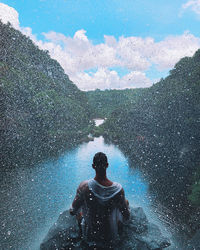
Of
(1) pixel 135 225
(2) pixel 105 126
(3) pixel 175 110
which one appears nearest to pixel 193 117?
(3) pixel 175 110

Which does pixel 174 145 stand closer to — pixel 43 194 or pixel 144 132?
pixel 144 132

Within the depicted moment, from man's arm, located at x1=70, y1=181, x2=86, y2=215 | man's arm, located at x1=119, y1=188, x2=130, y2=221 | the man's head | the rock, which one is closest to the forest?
the rock

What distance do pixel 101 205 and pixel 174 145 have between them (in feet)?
83.4

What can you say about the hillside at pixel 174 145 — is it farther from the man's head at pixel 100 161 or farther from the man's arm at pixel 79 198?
the man's head at pixel 100 161

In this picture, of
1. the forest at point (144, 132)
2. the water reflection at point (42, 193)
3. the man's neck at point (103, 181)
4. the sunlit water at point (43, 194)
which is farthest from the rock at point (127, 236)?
the forest at point (144, 132)

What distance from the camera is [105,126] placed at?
54.1m

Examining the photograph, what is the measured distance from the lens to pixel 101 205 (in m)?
2.43

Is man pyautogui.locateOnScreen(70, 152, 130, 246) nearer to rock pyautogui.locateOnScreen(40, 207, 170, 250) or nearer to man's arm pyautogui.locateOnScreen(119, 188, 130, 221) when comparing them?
man's arm pyautogui.locateOnScreen(119, 188, 130, 221)

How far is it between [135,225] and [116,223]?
1.82 metres

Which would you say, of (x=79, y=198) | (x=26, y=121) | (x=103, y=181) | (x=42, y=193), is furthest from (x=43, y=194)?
(x=26, y=121)

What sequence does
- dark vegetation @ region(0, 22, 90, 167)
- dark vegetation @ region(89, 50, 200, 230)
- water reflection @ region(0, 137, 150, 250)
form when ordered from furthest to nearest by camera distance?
1. dark vegetation @ region(0, 22, 90, 167)
2. dark vegetation @ region(89, 50, 200, 230)
3. water reflection @ region(0, 137, 150, 250)

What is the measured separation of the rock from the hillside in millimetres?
11206

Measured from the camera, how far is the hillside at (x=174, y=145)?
17.5 metres

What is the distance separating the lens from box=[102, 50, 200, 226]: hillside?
17.5 metres
